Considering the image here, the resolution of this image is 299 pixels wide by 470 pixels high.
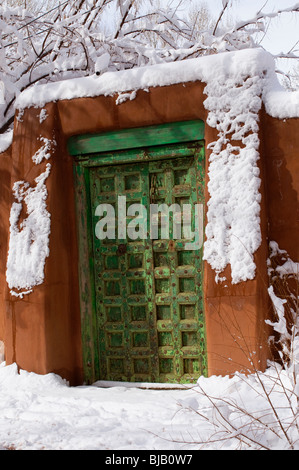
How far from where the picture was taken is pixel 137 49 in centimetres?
552

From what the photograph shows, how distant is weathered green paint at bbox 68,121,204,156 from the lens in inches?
167

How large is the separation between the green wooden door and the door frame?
25 mm

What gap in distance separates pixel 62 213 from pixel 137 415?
6.55ft

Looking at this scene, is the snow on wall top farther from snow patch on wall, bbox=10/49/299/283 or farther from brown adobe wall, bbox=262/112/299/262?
brown adobe wall, bbox=262/112/299/262

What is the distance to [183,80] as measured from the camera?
166 inches

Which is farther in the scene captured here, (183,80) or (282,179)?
(183,80)

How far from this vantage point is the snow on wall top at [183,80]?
4.00m

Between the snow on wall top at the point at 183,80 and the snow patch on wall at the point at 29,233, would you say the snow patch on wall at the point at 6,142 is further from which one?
the snow patch on wall at the point at 29,233

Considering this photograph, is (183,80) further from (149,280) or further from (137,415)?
(137,415)

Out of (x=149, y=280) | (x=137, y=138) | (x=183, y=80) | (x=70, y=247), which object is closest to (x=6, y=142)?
(x=70, y=247)

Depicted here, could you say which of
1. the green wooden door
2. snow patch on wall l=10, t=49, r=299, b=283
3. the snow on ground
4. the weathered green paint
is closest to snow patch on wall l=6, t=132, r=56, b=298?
the weathered green paint

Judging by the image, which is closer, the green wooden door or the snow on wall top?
the snow on wall top

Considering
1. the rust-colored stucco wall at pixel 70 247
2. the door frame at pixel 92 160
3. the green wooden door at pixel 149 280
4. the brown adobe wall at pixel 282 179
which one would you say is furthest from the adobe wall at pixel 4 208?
the brown adobe wall at pixel 282 179
